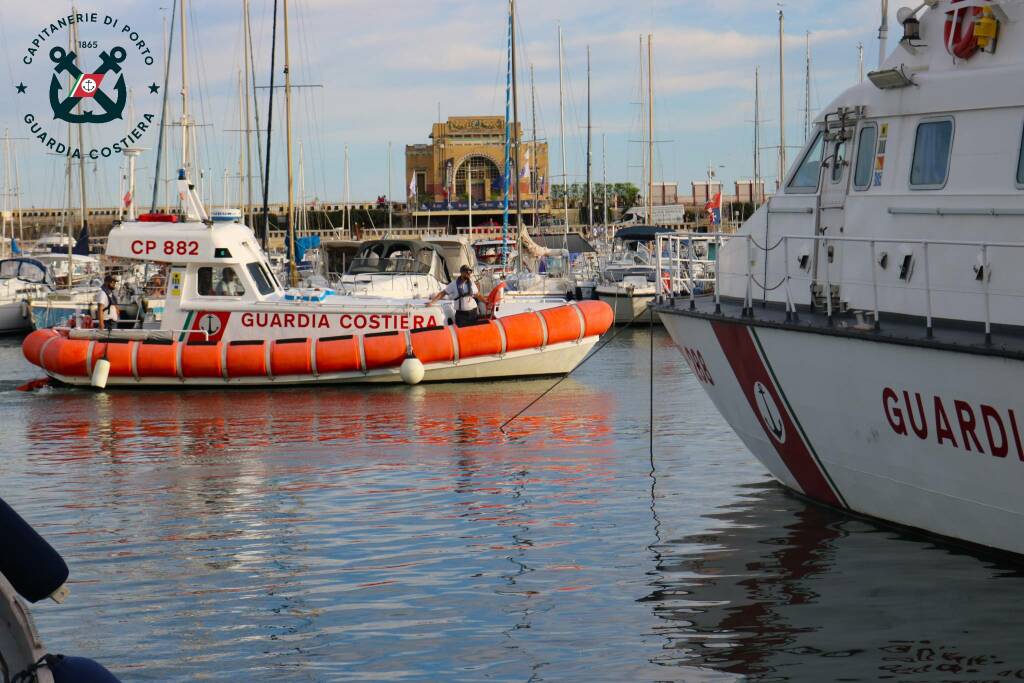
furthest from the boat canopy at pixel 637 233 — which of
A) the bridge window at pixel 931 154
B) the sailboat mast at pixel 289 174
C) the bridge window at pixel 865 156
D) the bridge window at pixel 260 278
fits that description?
the bridge window at pixel 931 154

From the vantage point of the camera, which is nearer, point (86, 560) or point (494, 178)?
point (86, 560)

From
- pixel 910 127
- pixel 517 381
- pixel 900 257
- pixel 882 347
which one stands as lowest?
pixel 517 381

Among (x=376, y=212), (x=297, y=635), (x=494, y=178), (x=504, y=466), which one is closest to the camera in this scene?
(x=297, y=635)

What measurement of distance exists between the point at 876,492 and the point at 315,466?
674cm

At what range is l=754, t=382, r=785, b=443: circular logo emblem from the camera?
1145 centimetres

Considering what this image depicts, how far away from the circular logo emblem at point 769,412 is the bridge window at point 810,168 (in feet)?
6.74

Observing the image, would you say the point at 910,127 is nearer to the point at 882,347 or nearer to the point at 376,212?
the point at 882,347

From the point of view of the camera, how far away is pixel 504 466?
48.0ft

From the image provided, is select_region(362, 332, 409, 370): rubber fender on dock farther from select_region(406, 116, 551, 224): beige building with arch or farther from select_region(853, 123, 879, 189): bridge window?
select_region(406, 116, 551, 224): beige building with arch

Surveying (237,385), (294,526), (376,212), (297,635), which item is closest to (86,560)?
(294,526)

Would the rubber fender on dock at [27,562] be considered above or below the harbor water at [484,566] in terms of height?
above

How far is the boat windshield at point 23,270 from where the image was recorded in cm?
4231

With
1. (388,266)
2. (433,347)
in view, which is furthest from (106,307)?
(388,266)

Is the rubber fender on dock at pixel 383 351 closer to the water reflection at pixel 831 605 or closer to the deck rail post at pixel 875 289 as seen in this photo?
the water reflection at pixel 831 605
